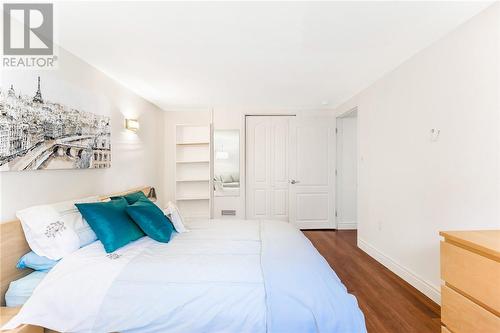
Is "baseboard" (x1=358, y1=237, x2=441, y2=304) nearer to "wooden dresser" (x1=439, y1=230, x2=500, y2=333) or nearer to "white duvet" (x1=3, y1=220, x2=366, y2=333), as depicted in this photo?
"wooden dresser" (x1=439, y1=230, x2=500, y2=333)

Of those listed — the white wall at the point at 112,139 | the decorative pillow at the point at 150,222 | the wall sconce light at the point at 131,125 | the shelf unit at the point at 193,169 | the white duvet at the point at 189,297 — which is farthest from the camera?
the shelf unit at the point at 193,169

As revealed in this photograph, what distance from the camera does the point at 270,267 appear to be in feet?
5.68

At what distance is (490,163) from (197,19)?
96.2 inches

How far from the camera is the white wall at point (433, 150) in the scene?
1812mm

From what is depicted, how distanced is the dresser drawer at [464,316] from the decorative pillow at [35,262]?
2.69 metres

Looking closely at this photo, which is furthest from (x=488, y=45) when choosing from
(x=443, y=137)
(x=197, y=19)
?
(x=197, y=19)

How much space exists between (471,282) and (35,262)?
9.26ft

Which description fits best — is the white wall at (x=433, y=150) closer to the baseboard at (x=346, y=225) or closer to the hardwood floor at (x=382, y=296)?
the hardwood floor at (x=382, y=296)

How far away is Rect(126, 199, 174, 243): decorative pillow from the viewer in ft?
7.46

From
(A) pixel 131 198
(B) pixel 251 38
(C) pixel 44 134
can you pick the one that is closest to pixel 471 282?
(B) pixel 251 38

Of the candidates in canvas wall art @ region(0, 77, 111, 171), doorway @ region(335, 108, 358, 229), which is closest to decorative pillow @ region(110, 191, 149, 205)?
canvas wall art @ region(0, 77, 111, 171)

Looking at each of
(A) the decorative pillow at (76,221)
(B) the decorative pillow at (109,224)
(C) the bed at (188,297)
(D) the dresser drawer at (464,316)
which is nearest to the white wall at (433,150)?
(D) the dresser drawer at (464,316)

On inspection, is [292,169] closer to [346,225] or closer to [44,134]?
[346,225]

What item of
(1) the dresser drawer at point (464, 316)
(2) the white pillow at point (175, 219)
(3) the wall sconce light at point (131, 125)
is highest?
(3) the wall sconce light at point (131, 125)
